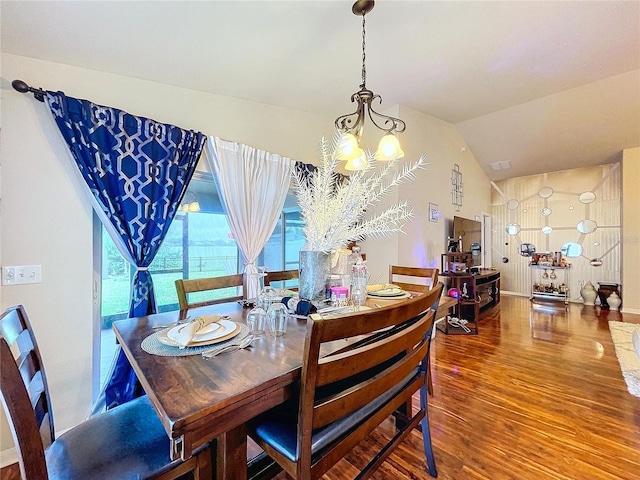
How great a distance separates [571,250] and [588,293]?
93cm

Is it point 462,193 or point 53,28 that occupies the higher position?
point 53,28

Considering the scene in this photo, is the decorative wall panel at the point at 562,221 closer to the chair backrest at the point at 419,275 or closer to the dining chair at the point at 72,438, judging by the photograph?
the chair backrest at the point at 419,275

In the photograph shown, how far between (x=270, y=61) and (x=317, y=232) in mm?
1543

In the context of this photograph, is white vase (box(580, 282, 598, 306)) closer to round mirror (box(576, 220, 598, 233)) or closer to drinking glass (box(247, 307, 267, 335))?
round mirror (box(576, 220, 598, 233))

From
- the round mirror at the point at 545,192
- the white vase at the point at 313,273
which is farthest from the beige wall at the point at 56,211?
the round mirror at the point at 545,192

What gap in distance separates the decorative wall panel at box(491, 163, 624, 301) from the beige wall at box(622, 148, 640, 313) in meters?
0.57

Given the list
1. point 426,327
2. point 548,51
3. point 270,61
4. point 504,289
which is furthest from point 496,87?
point 504,289

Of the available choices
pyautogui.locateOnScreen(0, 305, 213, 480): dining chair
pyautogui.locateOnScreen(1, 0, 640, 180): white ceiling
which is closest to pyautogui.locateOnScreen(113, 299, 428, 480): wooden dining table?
pyautogui.locateOnScreen(0, 305, 213, 480): dining chair

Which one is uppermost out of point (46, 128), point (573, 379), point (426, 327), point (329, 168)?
point (46, 128)

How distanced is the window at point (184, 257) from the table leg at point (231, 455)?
66.3 inches

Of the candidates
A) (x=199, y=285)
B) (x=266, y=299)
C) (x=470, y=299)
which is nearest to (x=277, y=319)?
(x=266, y=299)

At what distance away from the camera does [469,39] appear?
2152 millimetres

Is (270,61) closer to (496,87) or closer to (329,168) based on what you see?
(329,168)

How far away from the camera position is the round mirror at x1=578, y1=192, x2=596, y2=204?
5676 millimetres
